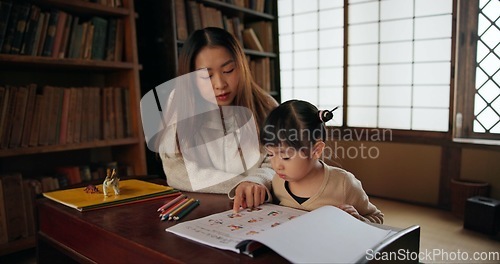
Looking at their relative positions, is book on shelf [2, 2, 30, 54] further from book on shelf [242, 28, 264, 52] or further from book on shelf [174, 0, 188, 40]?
book on shelf [242, 28, 264, 52]

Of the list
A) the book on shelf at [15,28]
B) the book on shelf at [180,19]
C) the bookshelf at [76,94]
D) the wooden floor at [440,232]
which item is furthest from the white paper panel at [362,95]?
the book on shelf at [15,28]

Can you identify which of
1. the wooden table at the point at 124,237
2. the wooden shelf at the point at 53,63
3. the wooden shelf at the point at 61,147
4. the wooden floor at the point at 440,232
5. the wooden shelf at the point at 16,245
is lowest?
the wooden floor at the point at 440,232

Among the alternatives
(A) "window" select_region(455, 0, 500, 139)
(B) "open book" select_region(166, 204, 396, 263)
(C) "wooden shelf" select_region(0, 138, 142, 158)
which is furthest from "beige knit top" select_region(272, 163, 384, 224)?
(A) "window" select_region(455, 0, 500, 139)

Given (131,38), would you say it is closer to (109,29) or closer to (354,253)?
(109,29)

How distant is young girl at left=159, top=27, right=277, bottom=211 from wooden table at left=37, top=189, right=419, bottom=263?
114 mm

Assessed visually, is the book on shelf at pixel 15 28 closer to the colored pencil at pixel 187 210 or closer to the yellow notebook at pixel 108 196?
the yellow notebook at pixel 108 196

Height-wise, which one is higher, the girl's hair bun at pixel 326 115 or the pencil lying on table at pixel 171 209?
the girl's hair bun at pixel 326 115

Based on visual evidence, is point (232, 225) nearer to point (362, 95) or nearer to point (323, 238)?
point (323, 238)

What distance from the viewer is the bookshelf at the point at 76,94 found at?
175cm

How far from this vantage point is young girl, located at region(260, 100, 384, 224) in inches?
32.0

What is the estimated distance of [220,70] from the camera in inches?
45.6

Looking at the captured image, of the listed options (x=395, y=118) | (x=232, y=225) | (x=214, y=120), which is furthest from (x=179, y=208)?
(x=395, y=118)

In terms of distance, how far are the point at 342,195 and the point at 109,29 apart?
1.76 metres

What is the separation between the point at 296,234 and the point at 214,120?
2.43ft
